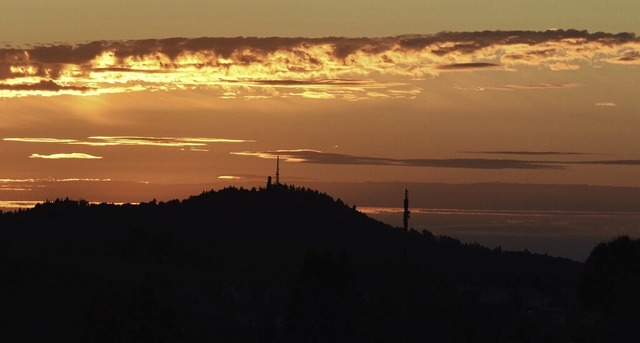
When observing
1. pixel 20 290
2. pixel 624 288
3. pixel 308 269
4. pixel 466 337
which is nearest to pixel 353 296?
pixel 308 269

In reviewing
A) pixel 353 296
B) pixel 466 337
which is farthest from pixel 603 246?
pixel 353 296

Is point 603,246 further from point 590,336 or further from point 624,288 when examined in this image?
point 590,336

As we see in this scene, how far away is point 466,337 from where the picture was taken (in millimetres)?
109375

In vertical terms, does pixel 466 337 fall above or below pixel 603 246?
below

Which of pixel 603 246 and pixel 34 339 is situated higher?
pixel 603 246

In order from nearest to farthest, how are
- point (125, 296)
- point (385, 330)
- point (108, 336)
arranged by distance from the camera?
point (108, 336) → point (125, 296) → point (385, 330)

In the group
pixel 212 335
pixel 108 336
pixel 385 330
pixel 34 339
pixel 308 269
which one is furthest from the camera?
pixel 212 335

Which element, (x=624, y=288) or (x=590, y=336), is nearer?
(x=590, y=336)

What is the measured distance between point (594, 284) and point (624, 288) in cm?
379

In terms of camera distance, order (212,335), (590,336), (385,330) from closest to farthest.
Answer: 1. (590,336)
2. (385,330)
3. (212,335)

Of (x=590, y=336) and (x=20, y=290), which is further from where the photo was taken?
(x=20, y=290)

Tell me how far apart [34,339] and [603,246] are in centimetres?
7392

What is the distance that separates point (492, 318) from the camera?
191 m

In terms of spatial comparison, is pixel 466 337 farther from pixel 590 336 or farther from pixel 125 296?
pixel 125 296
